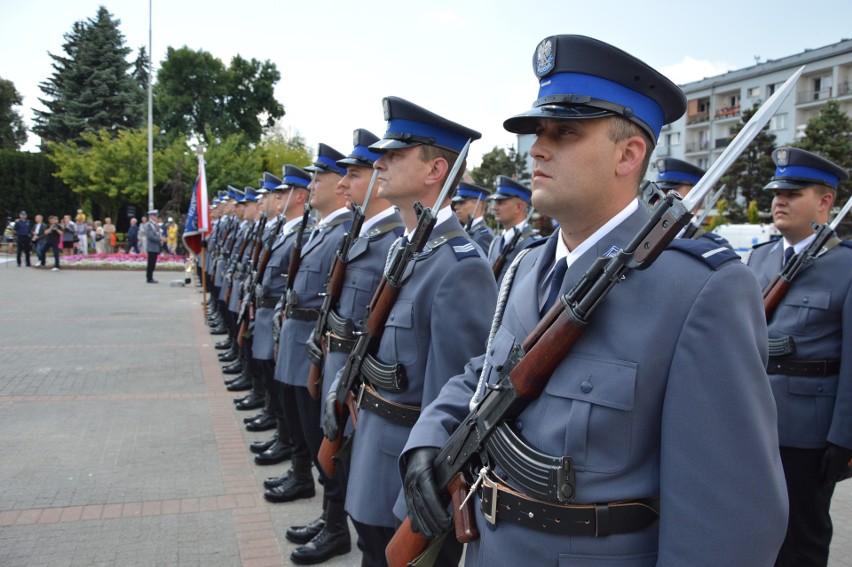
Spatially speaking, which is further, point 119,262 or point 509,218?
point 119,262

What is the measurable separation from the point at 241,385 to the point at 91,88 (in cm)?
4591

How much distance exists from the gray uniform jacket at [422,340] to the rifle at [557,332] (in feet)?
2.43

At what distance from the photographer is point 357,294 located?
3586mm

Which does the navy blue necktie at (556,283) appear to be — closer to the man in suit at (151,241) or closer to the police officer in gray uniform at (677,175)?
the police officer in gray uniform at (677,175)

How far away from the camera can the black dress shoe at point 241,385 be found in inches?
306

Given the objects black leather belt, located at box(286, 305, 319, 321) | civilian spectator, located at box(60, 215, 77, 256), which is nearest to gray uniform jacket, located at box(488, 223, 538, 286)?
black leather belt, located at box(286, 305, 319, 321)

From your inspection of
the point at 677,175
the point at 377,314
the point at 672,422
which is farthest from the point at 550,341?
the point at 677,175

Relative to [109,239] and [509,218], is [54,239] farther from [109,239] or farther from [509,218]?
[509,218]

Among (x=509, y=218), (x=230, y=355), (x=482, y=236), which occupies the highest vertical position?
(x=509, y=218)

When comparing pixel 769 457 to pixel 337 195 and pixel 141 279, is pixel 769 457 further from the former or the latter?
pixel 141 279

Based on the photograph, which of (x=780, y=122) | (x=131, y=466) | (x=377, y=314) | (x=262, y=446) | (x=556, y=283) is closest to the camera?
(x=556, y=283)

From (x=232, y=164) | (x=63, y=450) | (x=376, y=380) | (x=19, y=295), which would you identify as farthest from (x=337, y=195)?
(x=232, y=164)

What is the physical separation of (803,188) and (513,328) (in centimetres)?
266

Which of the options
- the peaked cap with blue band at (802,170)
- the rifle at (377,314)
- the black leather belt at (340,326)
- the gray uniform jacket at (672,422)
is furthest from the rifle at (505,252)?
the gray uniform jacket at (672,422)
